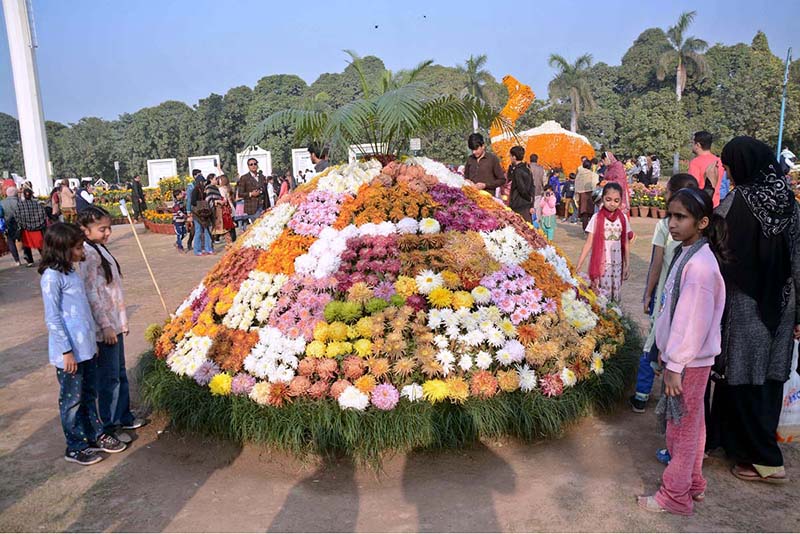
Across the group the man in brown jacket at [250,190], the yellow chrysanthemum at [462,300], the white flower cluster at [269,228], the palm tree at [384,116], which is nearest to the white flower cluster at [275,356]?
the yellow chrysanthemum at [462,300]

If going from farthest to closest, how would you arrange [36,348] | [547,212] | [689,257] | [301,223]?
[547,212] < [36,348] < [301,223] < [689,257]

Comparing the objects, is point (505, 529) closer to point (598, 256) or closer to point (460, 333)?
point (460, 333)

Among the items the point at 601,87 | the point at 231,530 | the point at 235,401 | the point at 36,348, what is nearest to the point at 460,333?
the point at 235,401

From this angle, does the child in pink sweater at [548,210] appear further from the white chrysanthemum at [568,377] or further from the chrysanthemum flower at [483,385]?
the chrysanthemum flower at [483,385]

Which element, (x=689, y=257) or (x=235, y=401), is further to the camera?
(x=235, y=401)

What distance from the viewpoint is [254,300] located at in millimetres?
4770

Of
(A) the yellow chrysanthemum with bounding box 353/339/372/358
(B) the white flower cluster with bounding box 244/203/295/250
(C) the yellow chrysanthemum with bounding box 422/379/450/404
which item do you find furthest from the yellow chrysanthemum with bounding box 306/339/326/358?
(B) the white flower cluster with bounding box 244/203/295/250

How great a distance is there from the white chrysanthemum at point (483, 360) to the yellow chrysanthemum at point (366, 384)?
2.46 feet

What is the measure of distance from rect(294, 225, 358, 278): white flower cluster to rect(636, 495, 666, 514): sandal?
2693mm

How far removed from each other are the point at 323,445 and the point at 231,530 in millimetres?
840

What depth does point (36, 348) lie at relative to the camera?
6.82m

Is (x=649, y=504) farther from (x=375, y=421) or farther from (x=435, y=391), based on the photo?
(x=375, y=421)

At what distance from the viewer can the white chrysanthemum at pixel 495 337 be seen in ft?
13.7

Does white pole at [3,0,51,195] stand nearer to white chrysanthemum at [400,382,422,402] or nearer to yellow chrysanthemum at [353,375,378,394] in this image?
yellow chrysanthemum at [353,375,378,394]
